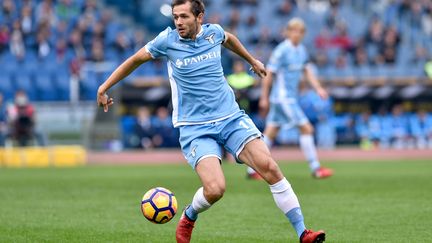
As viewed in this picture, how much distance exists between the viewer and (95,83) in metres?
29.6

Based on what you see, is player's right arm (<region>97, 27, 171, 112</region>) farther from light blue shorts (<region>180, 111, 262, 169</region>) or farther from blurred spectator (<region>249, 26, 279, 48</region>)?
blurred spectator (<region>249, 26, 279, 48</region>)

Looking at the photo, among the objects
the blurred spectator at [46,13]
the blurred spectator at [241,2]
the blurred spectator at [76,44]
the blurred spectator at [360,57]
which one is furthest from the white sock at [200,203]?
the blurred spectator at [241,2]

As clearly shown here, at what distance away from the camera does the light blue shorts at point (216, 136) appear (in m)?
8.17

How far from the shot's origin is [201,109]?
8297 mm

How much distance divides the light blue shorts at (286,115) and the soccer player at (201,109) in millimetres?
8130

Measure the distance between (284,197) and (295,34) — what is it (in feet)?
27.3

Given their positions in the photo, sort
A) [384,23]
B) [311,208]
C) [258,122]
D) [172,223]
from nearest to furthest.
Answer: [172,223] → [311,208] → [258,122] → [384,23]

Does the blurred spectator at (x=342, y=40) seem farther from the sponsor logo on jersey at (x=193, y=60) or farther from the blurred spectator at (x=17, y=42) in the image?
the sponsor logo on jersey at (x=193, y=60)

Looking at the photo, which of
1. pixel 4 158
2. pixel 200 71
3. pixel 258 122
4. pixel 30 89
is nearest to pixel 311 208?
pixel 200 71

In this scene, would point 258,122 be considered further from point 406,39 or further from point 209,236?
point 209,236

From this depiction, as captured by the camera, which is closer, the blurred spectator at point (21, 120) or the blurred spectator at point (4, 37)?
the blurred spectator at point (21, 120)

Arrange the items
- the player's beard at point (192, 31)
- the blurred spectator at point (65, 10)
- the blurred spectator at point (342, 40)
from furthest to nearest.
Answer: the blurred spectator at point (342, 40), the blurred spectator at point (65, 10), the player's beard at point (192, 31)

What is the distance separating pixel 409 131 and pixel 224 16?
795 centimetres

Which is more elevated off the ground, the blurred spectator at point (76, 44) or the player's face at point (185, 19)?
the player's face at point (185, 19)
